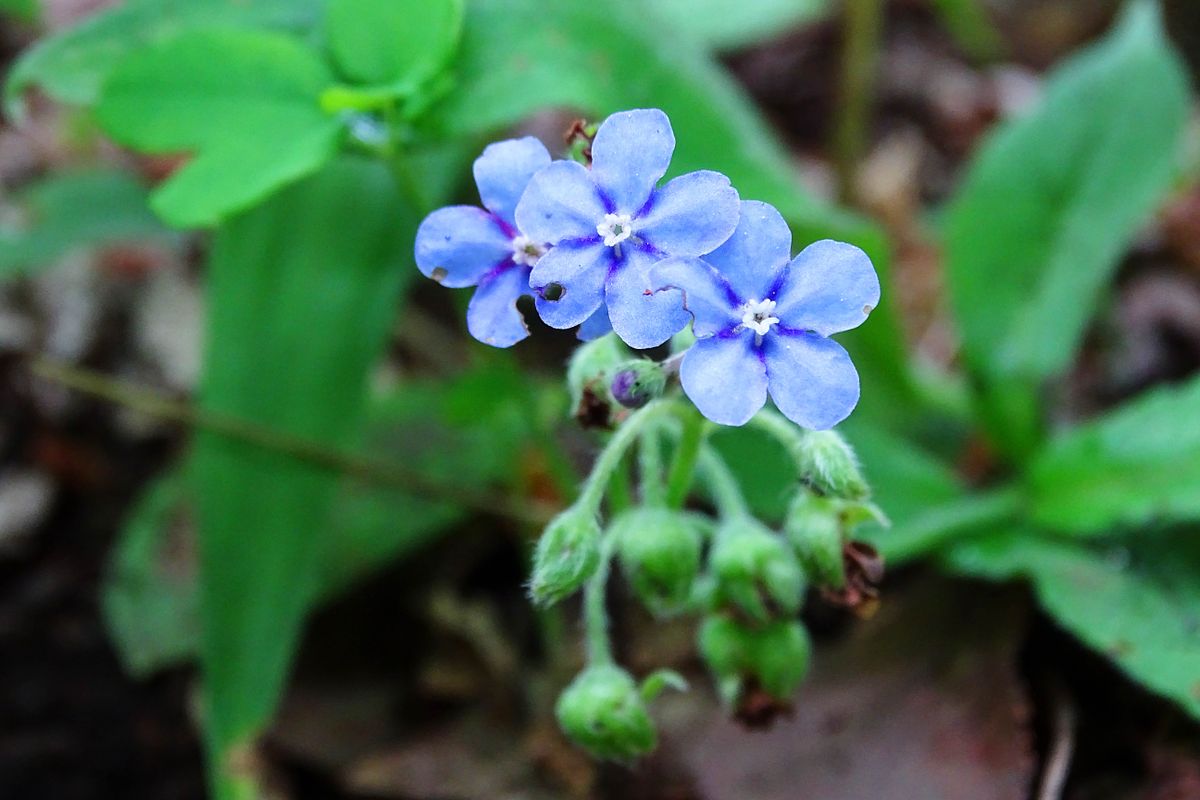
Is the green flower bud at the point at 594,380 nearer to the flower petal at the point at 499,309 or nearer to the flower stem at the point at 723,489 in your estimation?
the flower petal at the point at 499,309

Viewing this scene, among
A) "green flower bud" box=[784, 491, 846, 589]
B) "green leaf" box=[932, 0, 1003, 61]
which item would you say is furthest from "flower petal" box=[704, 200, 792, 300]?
"green leaf" box=[932, 0, 1003, 61]

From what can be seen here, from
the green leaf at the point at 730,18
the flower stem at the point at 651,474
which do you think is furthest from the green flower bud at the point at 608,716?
the green leaf at the point at 730,18

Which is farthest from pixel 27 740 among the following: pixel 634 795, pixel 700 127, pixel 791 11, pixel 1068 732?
pixel 791 11

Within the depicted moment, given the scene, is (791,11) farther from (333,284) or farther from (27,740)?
(27,740)

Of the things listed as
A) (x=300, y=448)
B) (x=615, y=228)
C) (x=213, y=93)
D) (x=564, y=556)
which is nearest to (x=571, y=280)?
(x=615, y=228)

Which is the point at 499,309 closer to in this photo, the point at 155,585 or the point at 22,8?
A: the point at 155,585
